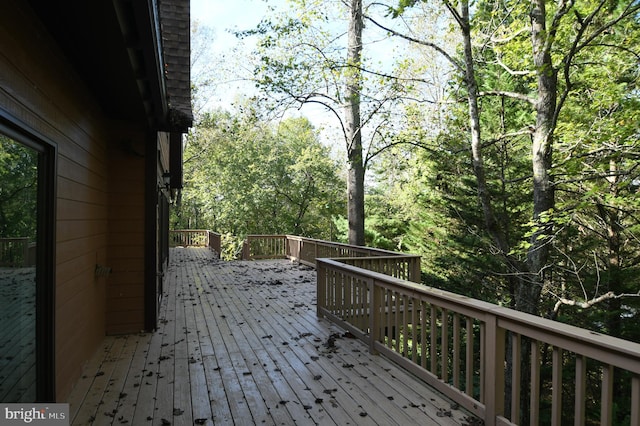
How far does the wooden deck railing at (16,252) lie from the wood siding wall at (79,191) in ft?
Answer: 1.38

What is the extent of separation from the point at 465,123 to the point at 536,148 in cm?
324

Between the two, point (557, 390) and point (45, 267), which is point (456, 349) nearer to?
point (557, 390)

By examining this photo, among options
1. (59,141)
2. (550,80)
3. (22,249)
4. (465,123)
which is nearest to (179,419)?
(22,249)

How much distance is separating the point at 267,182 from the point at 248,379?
19.1m

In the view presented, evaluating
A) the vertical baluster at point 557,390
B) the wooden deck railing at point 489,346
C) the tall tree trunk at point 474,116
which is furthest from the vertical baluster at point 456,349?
the tall tree trunk at point 474,116

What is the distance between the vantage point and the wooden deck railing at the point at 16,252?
6.06 feet

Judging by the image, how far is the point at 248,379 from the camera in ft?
11.1

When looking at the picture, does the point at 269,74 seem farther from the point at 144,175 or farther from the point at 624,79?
the point at 624,79

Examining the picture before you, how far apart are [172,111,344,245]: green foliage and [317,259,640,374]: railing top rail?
17.6m

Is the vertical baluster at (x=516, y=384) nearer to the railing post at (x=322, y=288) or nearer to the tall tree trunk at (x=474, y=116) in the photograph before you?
the railing post at (x=322, y=288)

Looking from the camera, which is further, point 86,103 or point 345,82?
point 345,82

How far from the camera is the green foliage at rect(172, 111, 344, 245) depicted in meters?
21.5

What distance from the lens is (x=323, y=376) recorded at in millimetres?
3459

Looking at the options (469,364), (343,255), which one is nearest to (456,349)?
(469,364)
